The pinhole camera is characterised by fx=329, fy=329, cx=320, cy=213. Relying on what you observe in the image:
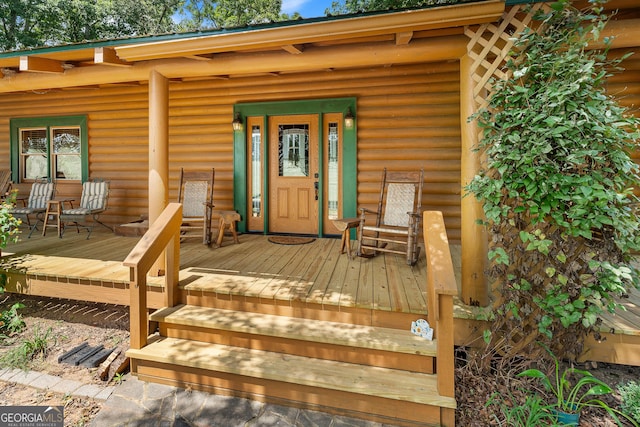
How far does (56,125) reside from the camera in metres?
6.02

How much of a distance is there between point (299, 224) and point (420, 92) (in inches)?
99.7

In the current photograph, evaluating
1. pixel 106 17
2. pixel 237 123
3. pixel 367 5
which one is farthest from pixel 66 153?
pixel 106 17

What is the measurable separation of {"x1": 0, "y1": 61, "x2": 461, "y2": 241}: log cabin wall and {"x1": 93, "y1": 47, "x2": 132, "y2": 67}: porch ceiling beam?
6.12 feet

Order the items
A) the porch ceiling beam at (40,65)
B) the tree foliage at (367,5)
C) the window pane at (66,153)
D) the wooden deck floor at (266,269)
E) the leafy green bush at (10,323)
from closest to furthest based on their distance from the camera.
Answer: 1. the wooden deck floor at (266,269)
2. the leafy green bush at (10,323)
3. the porch ceiling beam at (40,65)
4. the window pane at (66,153)
5. the tree foliage at (367,5)

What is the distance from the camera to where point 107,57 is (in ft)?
10.9

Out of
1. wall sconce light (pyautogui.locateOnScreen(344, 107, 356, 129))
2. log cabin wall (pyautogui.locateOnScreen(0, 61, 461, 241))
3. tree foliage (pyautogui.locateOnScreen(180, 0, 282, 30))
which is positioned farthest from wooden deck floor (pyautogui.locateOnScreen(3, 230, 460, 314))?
tree foliage (pyautogui.locateOnScreen(180, 0, 282, 30))

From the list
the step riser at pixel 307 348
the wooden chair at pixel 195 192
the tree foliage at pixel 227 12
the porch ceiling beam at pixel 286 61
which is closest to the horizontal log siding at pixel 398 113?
the porch ceiling beam at pixel 286 61

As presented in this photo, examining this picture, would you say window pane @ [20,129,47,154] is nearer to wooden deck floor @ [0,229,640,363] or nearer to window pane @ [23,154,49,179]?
window pane @ [23,154,49,179]

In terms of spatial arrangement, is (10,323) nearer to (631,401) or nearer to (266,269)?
(266,269)

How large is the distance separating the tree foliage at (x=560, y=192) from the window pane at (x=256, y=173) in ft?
11.6

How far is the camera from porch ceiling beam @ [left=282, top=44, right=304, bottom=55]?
300cm

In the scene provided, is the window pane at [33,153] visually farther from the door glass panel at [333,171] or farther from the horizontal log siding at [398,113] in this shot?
the door glass panel at [333,171]

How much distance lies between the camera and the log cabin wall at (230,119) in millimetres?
4430

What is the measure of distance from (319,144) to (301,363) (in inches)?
130
